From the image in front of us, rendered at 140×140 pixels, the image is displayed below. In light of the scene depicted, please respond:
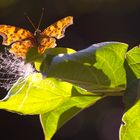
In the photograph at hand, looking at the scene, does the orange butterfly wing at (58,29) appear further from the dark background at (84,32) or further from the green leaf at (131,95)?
the dark background at (84,32)

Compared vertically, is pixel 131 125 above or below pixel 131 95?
below

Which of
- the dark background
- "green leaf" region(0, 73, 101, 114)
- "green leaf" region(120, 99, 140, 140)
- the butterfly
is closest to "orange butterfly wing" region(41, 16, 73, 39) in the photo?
the butterfly

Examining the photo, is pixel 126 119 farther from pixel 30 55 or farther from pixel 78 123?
pixel 78 123

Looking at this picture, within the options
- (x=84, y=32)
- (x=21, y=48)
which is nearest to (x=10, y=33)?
(x=21, y=48)

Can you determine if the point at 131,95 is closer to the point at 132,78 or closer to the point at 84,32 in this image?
the point at 132,78

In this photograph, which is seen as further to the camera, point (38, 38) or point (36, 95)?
point (38, 38)

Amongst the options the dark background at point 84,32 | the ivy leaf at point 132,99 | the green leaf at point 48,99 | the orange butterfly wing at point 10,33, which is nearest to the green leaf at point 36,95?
the green leaf at point 48,99
